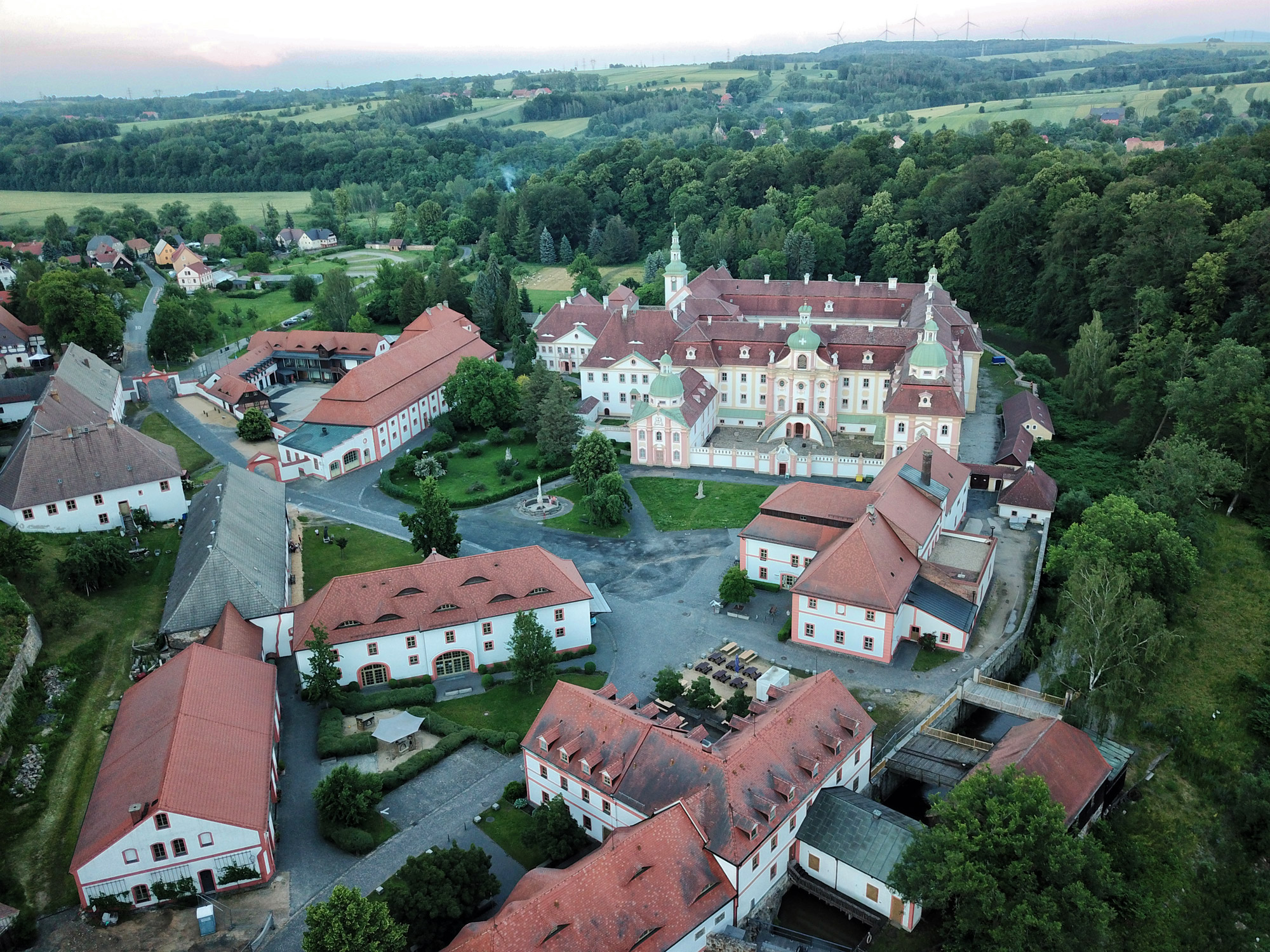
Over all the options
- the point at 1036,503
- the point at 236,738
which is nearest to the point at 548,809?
the point at 236,738

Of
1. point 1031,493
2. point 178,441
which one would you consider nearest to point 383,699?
point 1031,493

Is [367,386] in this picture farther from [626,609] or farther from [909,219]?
[909,219]

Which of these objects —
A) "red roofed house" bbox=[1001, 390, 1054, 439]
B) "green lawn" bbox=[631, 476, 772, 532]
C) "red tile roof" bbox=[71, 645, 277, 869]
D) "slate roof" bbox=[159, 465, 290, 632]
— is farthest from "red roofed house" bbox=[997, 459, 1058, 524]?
"red tile roof" bbox=[71, 645, 277, 869]

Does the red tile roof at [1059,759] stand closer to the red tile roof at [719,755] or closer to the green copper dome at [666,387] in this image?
the red tile roof at [719,755]

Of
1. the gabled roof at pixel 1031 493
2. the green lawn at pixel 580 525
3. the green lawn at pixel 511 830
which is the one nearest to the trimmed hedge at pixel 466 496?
the green lawn at pixel 580 525

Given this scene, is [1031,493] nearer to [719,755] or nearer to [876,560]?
[876,560]

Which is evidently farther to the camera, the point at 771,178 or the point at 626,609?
Answer: the point at 771,178

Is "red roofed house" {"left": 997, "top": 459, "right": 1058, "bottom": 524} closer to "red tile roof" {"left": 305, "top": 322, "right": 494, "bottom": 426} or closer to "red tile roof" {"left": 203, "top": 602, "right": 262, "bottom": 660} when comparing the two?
"red tile roof" {"left": 203, "top": 602, "right": 262, "bottom": 660}
